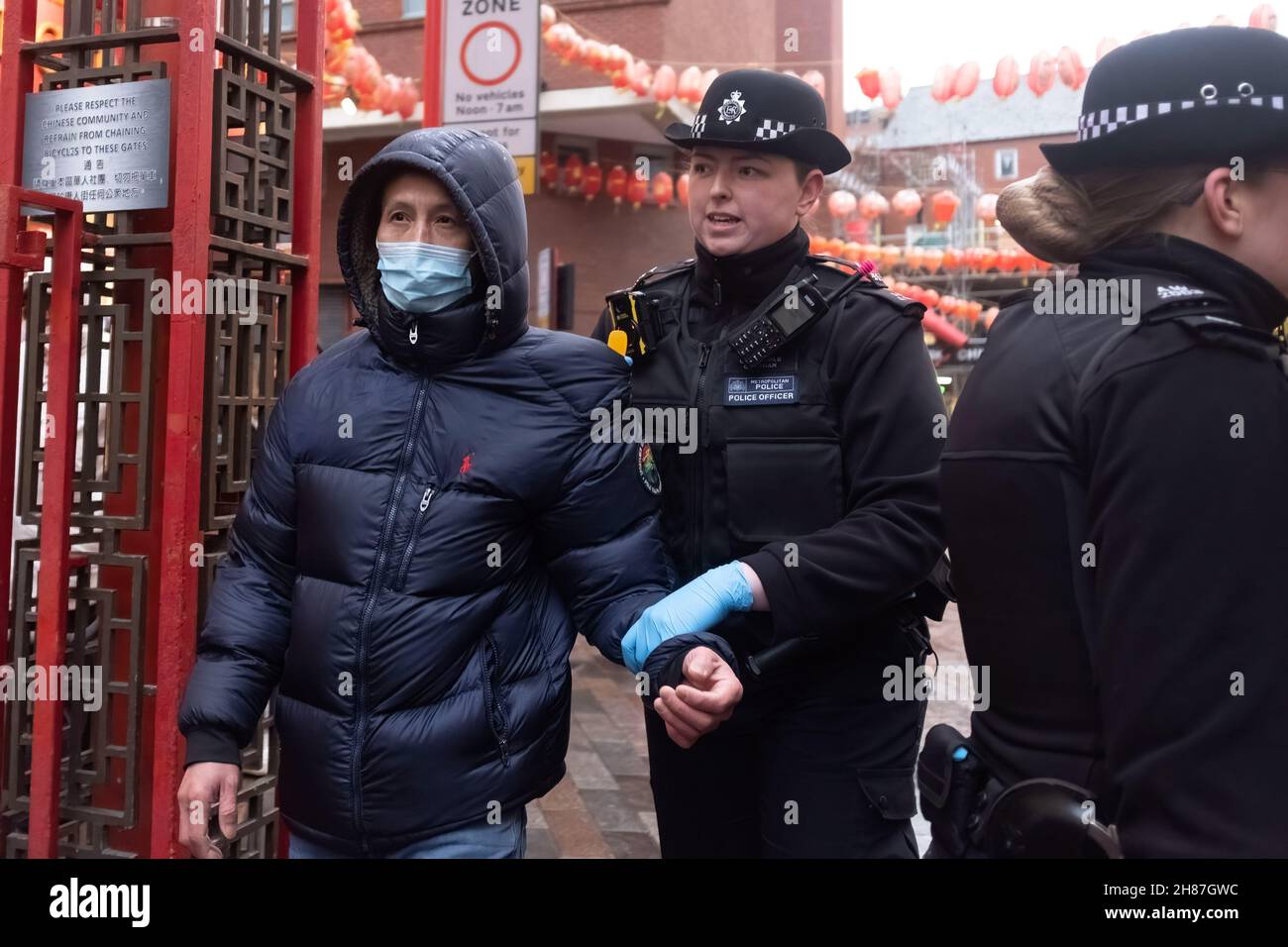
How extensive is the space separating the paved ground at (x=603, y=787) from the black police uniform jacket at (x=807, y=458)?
1.76 meters

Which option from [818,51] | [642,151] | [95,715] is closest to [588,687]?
[95,715]

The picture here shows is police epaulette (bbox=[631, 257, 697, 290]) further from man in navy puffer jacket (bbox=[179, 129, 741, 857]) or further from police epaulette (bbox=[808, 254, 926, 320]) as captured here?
man in navy puffer jacket (bbox=[179, 129, 741, 857])

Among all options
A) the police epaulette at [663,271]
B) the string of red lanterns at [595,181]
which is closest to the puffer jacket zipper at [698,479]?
the police epaulette at [663,271]

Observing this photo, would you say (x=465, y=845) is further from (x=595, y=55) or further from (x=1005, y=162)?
(x=1005, y=162)

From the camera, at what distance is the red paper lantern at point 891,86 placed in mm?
12469

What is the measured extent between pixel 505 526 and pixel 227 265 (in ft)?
3.93

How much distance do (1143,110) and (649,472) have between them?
1.12 meters

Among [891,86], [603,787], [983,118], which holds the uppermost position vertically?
[983,118]

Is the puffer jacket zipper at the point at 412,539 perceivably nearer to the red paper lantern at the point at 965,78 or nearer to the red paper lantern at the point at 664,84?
the red paper lantern at the point at 664,84

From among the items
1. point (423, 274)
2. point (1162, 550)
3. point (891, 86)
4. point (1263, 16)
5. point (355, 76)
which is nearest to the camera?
point (1162, 550)

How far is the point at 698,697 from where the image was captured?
5.95 ft

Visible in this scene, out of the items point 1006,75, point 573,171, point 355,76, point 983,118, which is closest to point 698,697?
point 355,76

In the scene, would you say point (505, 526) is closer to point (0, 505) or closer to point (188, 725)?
point (188, 725)

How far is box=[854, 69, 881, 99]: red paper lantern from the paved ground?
8175 millimetres
